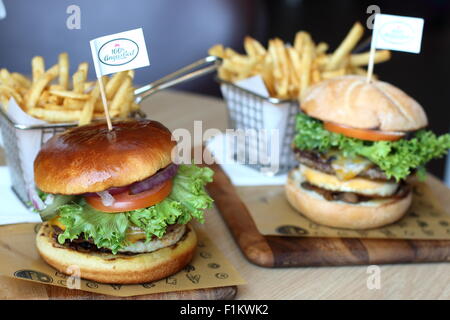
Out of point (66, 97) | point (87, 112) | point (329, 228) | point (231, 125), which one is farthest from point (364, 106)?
point (66, 97)

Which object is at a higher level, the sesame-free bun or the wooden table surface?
the sesame-free bun

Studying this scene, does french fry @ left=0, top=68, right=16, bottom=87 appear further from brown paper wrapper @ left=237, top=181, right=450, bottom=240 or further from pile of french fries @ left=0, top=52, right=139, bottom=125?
brown paper wrapper @ left=237, top=181, right=450, bottom=240

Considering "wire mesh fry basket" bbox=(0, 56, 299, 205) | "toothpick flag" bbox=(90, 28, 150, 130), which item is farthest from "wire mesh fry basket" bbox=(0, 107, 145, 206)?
"toothpick flag" bbox=(90, 28, 150, 130)

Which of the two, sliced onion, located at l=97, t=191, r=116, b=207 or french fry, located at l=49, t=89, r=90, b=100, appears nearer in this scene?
sliced onion, located at l=97, t=191, r=116, b=207

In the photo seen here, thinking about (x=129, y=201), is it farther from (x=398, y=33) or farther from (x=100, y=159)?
(x=398, y=33)
